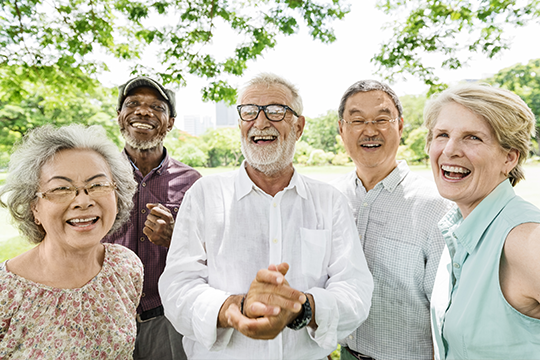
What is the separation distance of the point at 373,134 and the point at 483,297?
4.49 ft

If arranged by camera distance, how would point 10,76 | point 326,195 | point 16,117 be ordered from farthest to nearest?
point 16,117
point 10,76
point 326,195

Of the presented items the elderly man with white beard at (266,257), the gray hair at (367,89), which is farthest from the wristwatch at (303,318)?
the gray hair at (367,89)

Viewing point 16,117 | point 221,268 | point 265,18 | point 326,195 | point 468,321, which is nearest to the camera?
point 468,321

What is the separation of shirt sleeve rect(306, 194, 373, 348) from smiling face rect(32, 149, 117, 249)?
1.31 m

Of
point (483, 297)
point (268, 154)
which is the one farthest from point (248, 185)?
point (483, 297)

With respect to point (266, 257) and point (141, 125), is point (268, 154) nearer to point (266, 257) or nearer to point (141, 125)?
point (266, 257)

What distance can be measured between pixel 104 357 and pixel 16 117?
31948mm

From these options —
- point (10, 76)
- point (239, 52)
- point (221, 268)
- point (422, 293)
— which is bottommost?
point (422, 293)

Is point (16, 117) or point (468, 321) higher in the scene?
point (16, 117)

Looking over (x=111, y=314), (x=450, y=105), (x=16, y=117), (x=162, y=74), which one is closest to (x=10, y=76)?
(x=162, y=74)

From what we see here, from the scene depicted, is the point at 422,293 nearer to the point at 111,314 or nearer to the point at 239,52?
the point at 111,314

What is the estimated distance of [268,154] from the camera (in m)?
2.16

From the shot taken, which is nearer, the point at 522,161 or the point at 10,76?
the point at 522,161

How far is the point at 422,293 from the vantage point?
218cm
